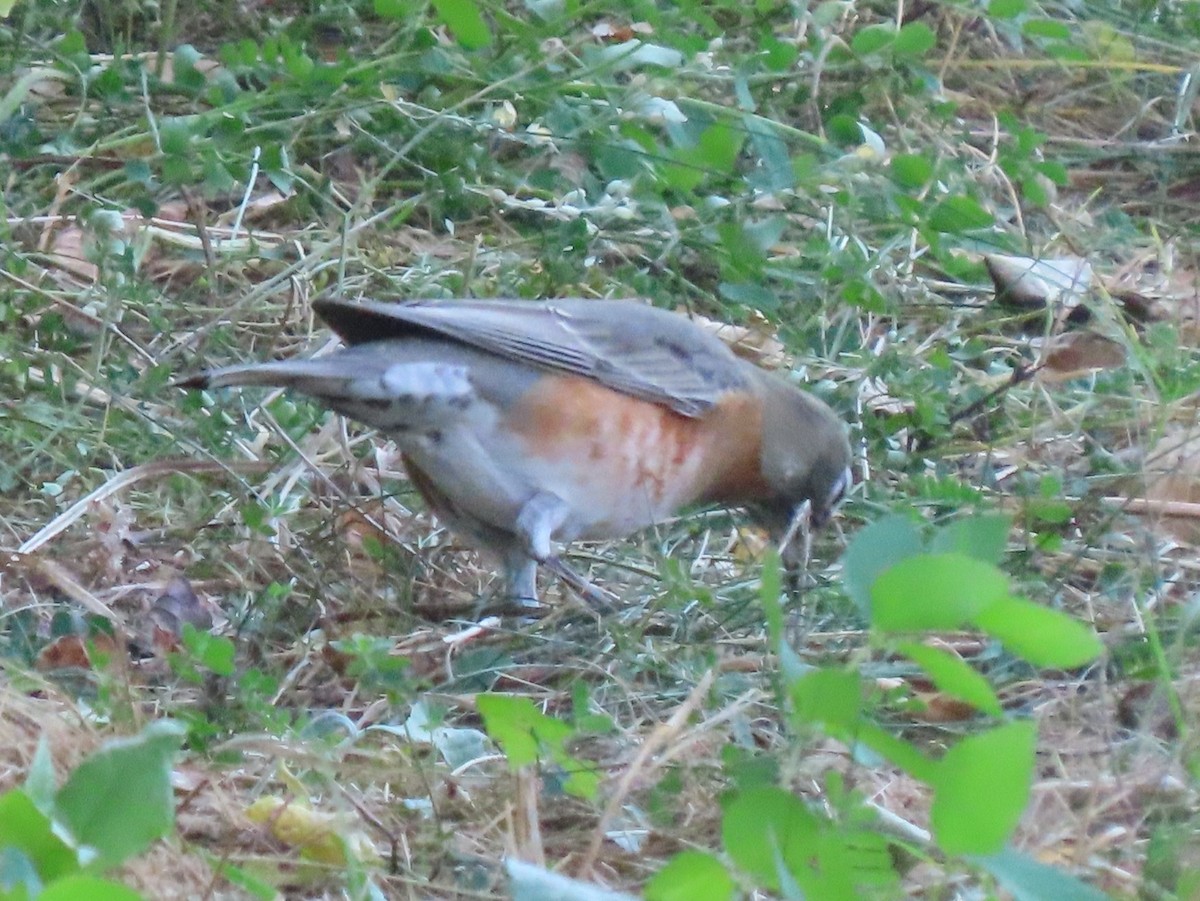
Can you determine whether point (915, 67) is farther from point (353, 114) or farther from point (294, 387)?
point (294, 387)

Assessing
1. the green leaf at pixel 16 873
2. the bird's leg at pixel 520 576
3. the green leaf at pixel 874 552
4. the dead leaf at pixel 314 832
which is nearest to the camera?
the green leaf at pixel 16 873

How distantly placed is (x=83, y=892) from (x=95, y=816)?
10.4 inches

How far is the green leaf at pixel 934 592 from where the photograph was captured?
186 cm

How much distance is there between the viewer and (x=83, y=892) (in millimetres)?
1596

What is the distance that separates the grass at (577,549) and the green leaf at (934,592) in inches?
2.7

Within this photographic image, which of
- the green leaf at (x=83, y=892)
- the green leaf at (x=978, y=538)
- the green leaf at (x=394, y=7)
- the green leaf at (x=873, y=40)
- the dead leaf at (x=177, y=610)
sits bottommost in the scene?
the dead leaf at (x=177, y=610)

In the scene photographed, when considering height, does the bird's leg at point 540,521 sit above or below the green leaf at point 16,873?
below

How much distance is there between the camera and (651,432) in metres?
4.47

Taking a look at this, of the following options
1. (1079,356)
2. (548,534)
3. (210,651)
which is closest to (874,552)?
(210,651)

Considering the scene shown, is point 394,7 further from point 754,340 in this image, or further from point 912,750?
point 912,750

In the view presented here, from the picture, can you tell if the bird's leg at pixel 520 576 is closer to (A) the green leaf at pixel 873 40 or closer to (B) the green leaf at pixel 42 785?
(A) the green leaf at pixel 873 40

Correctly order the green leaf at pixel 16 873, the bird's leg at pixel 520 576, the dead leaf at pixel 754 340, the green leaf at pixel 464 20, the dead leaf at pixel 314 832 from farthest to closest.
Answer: the dead leaf at pixel 754 340 → the bird's leg at pixel 520 576 → the green leaf at pixel 464 20 → the dead leaf at pixel 314 832 → the green leaf at pixel 16 873

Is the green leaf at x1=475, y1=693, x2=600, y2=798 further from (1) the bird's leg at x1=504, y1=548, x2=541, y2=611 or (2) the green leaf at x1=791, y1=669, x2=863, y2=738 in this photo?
(1) the bird's leg at x1=504, y1=548, x2=541, y2=611

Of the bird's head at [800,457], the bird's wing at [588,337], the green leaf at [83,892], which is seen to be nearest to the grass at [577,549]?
the bird's head at [800,457]
